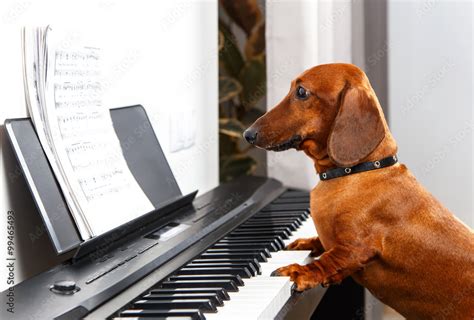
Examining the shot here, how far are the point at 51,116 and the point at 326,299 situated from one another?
104cm

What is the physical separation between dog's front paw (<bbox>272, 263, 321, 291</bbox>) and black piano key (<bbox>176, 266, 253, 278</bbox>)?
0.16 ft

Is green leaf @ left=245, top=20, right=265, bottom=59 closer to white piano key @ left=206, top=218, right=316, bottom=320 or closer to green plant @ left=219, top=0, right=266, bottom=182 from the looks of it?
green plant @ left=219, top=0, right=266, bottom=182

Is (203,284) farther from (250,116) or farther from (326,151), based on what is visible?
(250,116)

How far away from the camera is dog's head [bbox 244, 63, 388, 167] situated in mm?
1425

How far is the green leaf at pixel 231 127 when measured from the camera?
2.94 metres

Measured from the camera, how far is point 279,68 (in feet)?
8.09

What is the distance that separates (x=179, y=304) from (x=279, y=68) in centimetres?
147

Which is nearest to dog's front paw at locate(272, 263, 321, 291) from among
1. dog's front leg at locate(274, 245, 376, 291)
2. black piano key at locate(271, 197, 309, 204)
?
dog's front leg at locate(274, 245, 376, 291)

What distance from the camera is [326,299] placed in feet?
6.84

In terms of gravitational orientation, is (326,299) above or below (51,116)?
below

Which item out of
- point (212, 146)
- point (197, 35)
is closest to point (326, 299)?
point (212, 146)

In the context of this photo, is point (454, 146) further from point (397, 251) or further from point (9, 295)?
point (9, 295)

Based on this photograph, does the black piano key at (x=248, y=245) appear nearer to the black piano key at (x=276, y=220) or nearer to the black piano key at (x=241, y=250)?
the black piano key at (x=241, y=250)

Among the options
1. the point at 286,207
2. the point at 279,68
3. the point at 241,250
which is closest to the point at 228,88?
the point at 279,68
